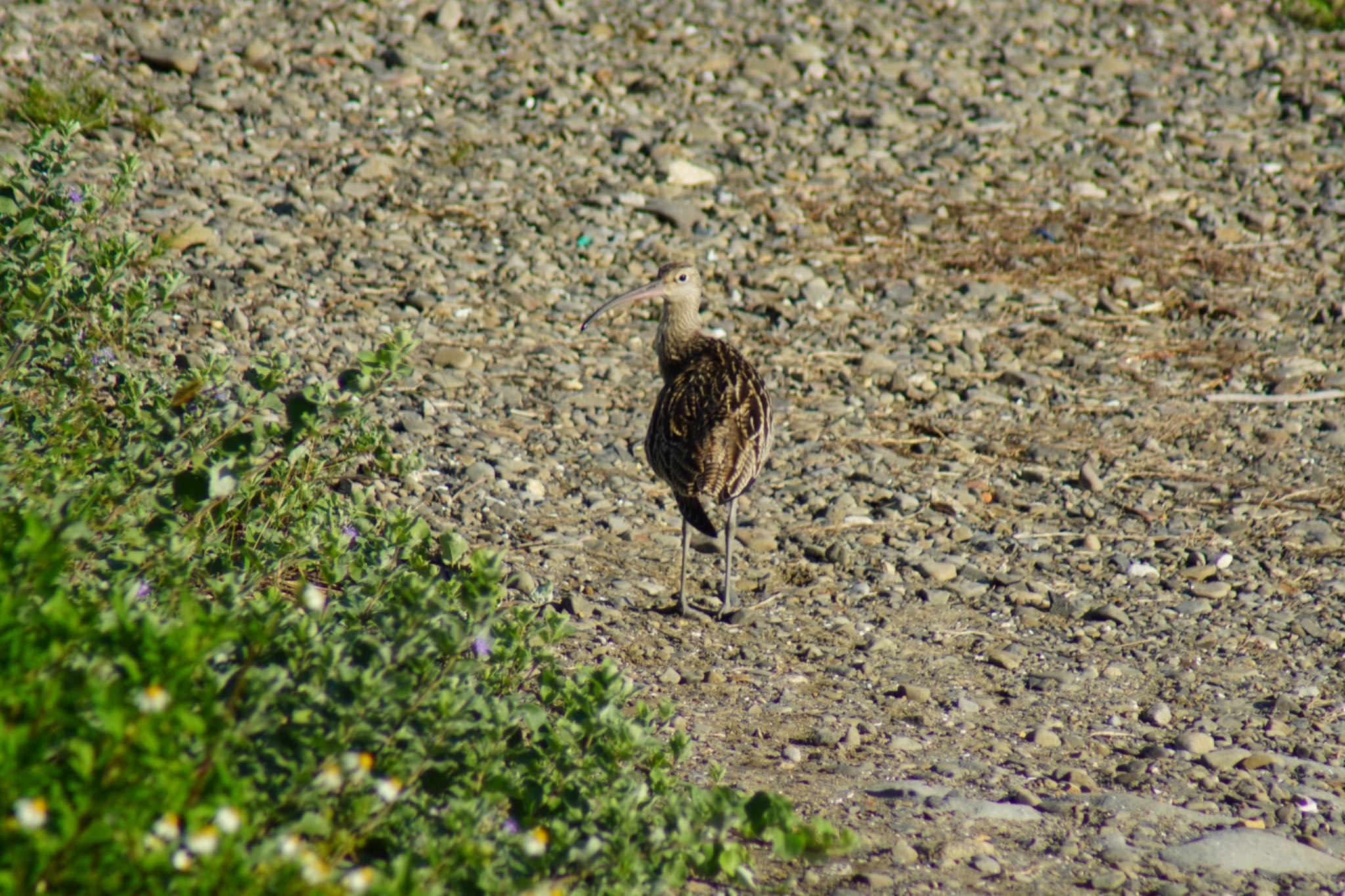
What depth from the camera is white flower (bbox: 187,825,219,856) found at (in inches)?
95.9

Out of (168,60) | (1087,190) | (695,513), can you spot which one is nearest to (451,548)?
(695,513)

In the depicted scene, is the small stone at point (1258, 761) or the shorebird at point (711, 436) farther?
the shorebird at point (711, 436)

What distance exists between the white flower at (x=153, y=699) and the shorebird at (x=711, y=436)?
3397mm

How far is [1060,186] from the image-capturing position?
11.1 m

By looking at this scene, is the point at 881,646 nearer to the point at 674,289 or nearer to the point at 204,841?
the point at 674,289

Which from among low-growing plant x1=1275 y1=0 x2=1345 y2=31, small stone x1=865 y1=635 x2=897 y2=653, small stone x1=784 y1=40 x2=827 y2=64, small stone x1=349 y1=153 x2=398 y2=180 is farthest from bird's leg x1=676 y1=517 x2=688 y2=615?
low-growing plant x1=1275 y1=0 x2=1345 y2=31

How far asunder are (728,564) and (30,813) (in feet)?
13.7

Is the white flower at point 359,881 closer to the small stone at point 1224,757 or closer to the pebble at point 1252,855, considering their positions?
the pebble at point 1252,855

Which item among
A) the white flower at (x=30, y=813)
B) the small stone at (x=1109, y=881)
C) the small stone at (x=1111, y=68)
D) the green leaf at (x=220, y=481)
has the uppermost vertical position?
the small stone at (x=1111, y=68)

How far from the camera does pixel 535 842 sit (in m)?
2.90

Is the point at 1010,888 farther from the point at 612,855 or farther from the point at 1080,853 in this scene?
the point at 612,855

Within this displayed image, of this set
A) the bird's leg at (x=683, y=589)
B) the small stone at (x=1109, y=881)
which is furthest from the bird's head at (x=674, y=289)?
the small stone at (x=1109, y=881)

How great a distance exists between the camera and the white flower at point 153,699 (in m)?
2.55

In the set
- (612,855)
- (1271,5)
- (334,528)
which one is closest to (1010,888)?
(612,855)
